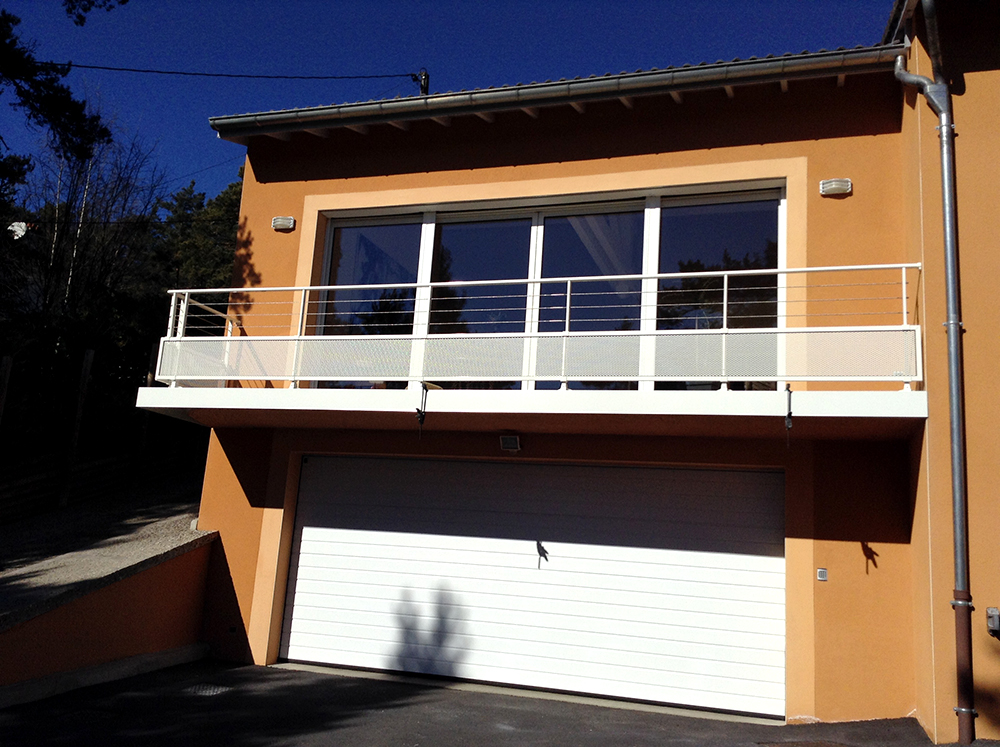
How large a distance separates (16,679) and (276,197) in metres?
6.03

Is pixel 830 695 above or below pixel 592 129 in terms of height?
below

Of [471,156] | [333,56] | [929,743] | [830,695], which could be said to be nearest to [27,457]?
[471,156]

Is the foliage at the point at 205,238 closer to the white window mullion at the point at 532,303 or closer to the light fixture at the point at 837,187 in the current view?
the white window mullion at the point at 532,303

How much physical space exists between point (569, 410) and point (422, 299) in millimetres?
2668

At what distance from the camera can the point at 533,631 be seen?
27.8 feet

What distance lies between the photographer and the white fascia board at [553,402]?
6.72 meters

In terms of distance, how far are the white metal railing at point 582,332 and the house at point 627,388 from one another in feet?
0.11

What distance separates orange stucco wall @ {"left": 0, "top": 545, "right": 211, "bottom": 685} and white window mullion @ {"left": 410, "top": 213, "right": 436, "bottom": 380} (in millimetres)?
3557

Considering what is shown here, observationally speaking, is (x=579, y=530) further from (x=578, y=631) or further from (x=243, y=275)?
(x=243, y=275)

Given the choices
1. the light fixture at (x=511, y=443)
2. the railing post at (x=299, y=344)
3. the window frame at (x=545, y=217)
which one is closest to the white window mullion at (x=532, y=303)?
the window frame at (x=545, y=217)

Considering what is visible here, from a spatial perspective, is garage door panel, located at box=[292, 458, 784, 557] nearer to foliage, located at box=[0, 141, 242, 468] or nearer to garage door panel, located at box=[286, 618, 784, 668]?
garage door panel, located at box=[286, 618, 784, 668]

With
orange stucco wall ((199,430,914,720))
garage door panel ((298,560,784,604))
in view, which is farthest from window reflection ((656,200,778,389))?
garage door panel ((298,560,784,604))

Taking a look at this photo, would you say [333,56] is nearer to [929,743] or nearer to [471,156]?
[471,156]

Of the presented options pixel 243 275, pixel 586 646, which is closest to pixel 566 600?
pixel 586 646
